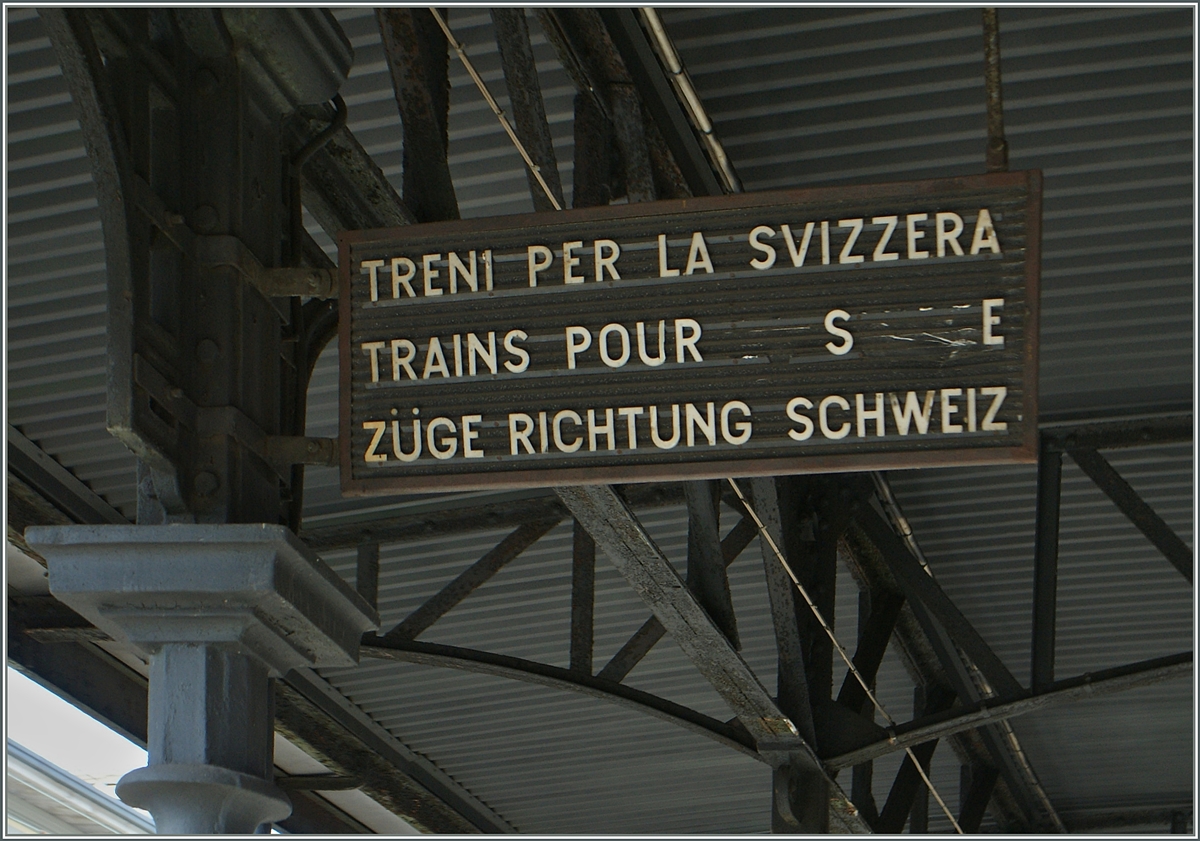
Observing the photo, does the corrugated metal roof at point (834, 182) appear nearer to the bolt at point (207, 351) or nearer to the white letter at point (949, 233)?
the bolt at point (207, 351)

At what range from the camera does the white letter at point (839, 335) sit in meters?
4.39

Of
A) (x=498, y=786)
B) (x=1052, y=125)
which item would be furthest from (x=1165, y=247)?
(x=498, y=786)

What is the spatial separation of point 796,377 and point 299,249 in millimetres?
1898

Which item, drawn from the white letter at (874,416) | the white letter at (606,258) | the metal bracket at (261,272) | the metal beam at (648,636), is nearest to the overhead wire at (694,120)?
the metal beam at (648,636)

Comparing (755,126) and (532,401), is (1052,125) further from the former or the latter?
(532,401)

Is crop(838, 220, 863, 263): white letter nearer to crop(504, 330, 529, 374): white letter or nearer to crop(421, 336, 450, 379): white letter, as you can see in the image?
crop(504, 330, 529, 374): white letter

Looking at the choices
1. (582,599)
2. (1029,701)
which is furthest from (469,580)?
(1029,701)

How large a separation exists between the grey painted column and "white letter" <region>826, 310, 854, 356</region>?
163 centimetres

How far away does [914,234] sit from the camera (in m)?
4.41

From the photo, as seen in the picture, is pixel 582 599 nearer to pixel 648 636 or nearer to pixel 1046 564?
pixel 648 636

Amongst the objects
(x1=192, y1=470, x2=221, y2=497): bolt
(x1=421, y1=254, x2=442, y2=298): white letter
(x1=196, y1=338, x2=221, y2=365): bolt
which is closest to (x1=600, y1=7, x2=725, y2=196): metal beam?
(x1=421, y1=254, x2=442, y2=298): white letter

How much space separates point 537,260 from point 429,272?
33 cm

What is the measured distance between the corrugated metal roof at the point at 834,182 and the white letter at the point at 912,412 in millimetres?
3028

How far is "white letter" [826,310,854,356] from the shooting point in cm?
439
